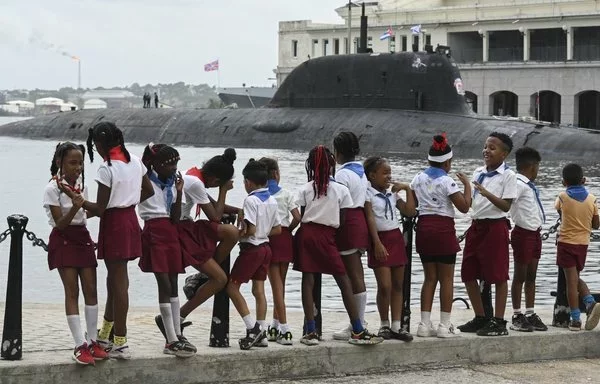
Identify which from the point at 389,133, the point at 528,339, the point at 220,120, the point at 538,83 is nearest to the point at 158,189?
the point at 528,339

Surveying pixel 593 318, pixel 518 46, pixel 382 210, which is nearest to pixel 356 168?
pixel 382 210

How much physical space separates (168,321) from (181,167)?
32684mm

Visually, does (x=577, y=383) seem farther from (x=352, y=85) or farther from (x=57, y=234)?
(x=352, y=85)

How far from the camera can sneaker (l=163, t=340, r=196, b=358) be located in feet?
26.5

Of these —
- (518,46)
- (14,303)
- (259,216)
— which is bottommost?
(14,303)

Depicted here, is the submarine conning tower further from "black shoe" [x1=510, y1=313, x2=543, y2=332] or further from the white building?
"black shoe" [x1=510, y1=313, x2=543, y2=332]

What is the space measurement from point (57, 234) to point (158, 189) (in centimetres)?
79

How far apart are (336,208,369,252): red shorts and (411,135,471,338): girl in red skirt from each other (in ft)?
1.78

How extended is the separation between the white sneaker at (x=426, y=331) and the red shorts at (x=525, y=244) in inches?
41.4

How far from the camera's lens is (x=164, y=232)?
8.39 metres

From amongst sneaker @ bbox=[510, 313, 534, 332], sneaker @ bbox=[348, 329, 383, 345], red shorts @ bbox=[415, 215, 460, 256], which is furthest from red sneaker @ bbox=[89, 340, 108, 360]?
sneaker @ bbox=[510, 313, 534, 332]

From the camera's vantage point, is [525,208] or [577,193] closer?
[525,208]

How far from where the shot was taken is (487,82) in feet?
267

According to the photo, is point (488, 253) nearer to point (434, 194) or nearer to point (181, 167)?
point (434, 194)
